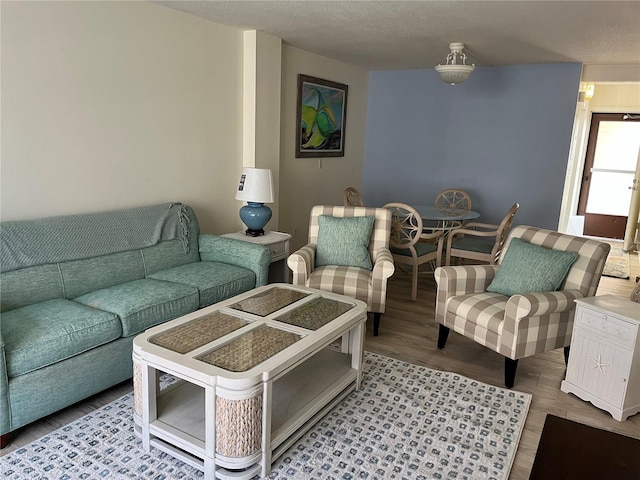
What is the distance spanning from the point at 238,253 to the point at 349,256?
0.82 meters

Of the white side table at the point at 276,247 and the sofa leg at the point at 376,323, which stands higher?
the white side table at the point at 276,247

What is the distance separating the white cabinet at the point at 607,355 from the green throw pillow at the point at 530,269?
27cm

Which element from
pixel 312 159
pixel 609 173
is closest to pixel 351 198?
pixel 312 159

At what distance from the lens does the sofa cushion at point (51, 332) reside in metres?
2.15

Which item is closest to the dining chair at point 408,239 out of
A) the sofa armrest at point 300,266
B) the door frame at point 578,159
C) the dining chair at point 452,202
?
the dining chair at point 452,202

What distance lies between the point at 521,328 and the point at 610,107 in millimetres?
6360

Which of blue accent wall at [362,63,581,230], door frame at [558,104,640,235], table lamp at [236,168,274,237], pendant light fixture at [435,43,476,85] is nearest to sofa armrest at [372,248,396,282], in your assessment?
table lamp at [236,168,274,237]

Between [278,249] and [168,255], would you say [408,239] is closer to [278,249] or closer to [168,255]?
[278,249]

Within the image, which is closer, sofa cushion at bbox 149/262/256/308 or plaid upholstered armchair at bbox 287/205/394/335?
sofa cushion at bbox 149/262/256/308

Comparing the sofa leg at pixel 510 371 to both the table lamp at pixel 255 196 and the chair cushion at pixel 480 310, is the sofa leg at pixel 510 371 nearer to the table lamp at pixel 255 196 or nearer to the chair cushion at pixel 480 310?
the chair cushion at pixel 480 310

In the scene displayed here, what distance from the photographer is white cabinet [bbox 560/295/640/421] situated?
2486 millimetres

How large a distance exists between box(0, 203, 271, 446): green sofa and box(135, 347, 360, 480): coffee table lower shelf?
0.43m

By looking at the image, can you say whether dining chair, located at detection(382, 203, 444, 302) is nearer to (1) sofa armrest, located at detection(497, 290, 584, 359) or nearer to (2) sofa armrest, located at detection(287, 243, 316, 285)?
(2) sofa armrest, located at detection(287, 243, 316, 285)

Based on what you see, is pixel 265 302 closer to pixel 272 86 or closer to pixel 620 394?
pixel 620 394
